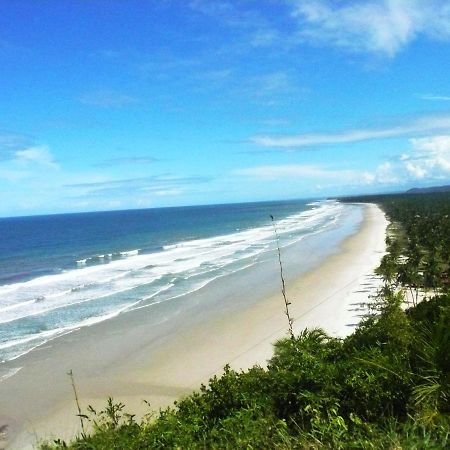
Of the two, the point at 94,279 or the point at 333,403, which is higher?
the point at 333,403

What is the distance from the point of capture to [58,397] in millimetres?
18000

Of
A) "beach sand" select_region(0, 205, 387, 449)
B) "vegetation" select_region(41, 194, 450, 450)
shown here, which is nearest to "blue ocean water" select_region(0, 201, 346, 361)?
"beach sand" select_region(0, 205, 387, 449)

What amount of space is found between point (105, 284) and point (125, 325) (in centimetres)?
1229

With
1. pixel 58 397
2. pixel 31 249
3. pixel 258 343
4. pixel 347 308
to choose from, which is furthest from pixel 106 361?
pixel 31 249

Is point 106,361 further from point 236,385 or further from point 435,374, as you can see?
point 435,374

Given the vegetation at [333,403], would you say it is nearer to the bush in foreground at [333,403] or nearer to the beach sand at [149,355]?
the bush in foreground at [333,403]

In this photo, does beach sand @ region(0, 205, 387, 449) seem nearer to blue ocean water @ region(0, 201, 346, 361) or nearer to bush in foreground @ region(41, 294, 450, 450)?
blue ocean water @ region(0, 201, 346, 361)

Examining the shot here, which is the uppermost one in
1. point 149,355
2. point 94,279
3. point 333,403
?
point 333,403

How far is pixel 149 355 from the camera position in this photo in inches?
862

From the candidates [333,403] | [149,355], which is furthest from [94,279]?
[333,403]

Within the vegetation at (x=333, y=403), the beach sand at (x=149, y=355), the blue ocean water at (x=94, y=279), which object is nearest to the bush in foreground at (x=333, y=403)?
the vegetation at (x=333, y=403)

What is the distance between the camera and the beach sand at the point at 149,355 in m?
17.0

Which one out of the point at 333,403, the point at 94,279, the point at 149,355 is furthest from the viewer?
the point at 94,279

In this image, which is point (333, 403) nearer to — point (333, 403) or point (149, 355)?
point (333, 403)
